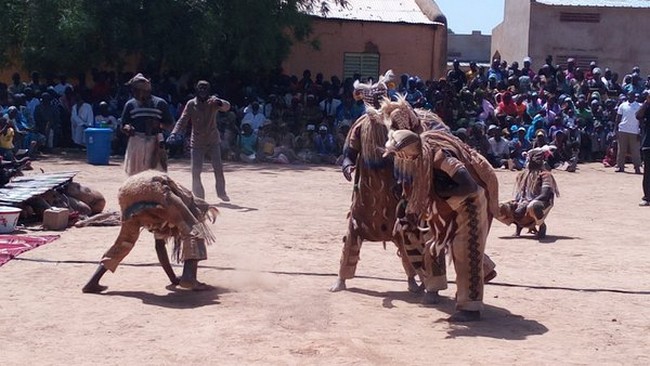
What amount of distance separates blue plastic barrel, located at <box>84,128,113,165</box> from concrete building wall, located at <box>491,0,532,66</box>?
14.7 meters

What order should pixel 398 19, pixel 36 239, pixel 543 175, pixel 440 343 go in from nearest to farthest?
1. pixel 440 343
2. pixel 36 239
3. pixel 543 175
4. pixel 398 19

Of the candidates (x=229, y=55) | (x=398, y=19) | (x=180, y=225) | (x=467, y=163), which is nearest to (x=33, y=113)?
(x=229, y=55)

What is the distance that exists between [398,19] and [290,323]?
71.6 ft

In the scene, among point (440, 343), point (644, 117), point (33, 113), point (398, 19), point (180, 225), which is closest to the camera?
point (440, 343)

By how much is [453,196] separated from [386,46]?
841 inches

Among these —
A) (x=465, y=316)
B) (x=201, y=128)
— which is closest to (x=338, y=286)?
(x=465, y=316)

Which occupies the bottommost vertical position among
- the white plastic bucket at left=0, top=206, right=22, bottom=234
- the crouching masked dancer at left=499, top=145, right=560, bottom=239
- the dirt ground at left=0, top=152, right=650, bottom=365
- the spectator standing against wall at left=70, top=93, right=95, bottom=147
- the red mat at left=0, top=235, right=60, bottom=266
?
the dirt ground at left=0, top=152, right=650, bottom=365

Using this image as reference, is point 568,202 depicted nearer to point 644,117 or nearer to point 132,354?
point 644,117

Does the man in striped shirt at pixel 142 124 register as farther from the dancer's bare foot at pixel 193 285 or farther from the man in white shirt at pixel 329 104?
the man in white shirt at pixel 329 104

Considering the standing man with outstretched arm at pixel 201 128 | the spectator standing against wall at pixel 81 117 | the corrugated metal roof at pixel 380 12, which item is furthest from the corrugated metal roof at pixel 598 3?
the standing man with outstretched arm at pixel 201 128

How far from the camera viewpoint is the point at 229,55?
23547 mm

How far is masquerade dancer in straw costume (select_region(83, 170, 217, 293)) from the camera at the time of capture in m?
7.71

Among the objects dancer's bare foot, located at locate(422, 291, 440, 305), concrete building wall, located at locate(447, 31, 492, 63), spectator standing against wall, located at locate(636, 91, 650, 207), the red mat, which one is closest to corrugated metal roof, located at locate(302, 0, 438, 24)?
spectator standing against wall, located at locate(636, 91, 650, 207)

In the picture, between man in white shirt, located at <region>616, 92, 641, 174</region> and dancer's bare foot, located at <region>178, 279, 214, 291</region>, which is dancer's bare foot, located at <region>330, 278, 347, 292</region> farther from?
man in white shirt, located at <region>616, 92, 641, 174</region>
